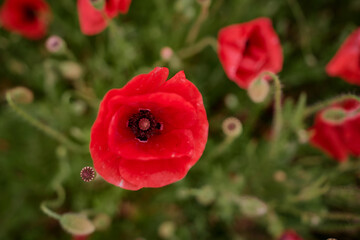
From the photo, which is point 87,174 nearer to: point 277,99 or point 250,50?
point 277,99

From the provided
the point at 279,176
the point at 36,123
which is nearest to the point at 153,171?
the point at 36,123

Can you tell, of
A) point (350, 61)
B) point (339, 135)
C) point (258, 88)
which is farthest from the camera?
Result: point (339, 135)

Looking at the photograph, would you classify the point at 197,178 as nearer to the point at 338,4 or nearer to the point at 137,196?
the point at 137,196

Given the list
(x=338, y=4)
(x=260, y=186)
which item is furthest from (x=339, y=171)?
(x=338, y=4)

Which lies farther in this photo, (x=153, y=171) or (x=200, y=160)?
(x=200, y=160)

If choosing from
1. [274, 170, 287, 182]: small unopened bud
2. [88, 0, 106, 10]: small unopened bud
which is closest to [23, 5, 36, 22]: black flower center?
[88, 0, 106, 10]: small unopened bud

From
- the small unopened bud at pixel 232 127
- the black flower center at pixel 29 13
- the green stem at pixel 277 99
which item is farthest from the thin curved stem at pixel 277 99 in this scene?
the black flower center at pixel 29 13

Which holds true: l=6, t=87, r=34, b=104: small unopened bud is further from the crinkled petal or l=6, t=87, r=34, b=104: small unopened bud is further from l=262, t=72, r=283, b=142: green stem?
l=262, t=72, r=283, b=142: green stem
